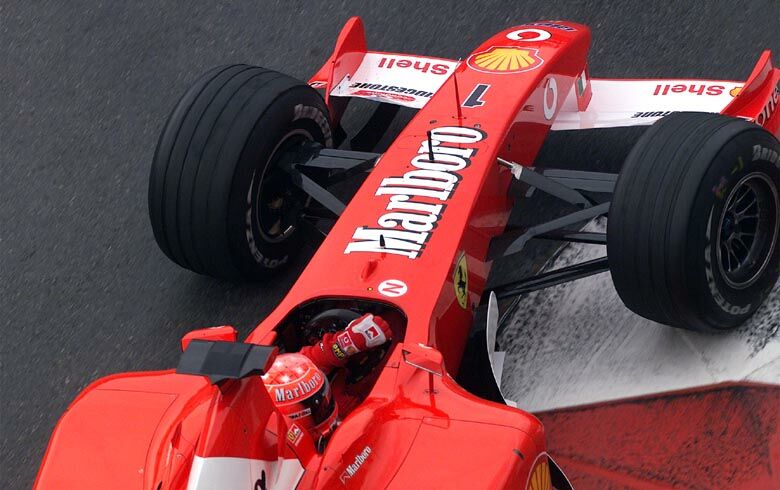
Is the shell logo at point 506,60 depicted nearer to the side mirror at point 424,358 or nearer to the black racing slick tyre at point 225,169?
the black racing slick tyre at point 225,169

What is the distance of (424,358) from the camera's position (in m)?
4.46

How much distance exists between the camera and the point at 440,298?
4.89 m

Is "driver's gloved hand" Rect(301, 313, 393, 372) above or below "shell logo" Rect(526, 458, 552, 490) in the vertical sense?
above

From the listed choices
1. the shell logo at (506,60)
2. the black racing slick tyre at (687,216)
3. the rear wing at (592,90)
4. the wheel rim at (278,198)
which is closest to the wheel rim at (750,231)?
the black racing slick tyre at (687,216)

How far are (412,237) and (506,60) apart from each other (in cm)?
136

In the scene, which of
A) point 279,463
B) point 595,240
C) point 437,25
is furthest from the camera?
point 437,25

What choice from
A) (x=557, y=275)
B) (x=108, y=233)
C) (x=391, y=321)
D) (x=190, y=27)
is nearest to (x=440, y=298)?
(x=391, y=321)

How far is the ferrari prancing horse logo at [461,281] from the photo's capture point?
16.6ft

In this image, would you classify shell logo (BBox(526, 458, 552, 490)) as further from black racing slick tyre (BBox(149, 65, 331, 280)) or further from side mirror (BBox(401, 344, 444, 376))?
black racing slick tyre (BBox(149, 65, 331, 280))

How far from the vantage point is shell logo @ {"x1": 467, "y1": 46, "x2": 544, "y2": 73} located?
598 centimetres

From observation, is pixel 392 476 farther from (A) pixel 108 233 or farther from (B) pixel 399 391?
(A) pixel 108 233

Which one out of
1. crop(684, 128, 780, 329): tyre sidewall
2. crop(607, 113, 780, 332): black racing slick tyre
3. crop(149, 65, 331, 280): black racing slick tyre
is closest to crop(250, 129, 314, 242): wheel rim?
crop(149, 65, 331, 280): black racing slick tyre

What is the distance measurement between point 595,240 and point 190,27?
12.3 feet

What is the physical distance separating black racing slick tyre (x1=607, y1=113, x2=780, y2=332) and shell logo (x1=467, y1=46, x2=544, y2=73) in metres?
0.99
